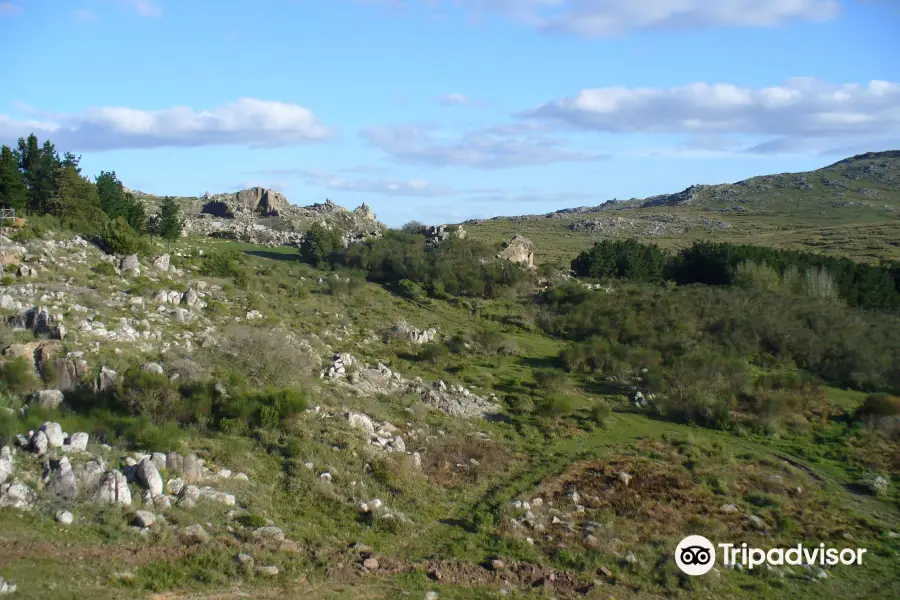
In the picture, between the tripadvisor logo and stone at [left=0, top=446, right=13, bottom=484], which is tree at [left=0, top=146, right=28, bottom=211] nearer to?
stone at [left=0, top=446, right=13, bottom=484]

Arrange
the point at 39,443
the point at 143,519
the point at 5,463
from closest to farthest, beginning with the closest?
the point at 143,519 < the point at 5,463 < the point at 39,443

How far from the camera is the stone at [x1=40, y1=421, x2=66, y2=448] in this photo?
11812mm

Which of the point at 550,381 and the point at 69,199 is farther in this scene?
the point at 69,199

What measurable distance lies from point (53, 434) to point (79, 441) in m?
0.43

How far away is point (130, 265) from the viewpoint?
2920 centimetres

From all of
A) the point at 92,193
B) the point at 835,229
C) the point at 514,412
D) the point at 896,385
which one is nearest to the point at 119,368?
the point at 514,412

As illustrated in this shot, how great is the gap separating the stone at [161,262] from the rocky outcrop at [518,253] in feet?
82.1

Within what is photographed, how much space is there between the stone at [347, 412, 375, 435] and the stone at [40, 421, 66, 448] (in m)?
6.63

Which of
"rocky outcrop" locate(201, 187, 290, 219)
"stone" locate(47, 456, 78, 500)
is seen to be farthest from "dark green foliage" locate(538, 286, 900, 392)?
"rocky outcrop" locate(201, 187, 290, 219)

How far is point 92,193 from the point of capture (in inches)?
1522

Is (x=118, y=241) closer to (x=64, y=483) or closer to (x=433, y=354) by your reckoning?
(x=433, y=354)

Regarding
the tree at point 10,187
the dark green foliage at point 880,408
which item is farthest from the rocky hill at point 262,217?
the dark green foliage at point 880,408

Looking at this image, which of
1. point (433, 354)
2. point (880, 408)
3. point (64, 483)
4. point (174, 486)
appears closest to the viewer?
point (64, 483)

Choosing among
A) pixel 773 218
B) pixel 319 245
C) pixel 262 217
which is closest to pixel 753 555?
pixel 319 245
